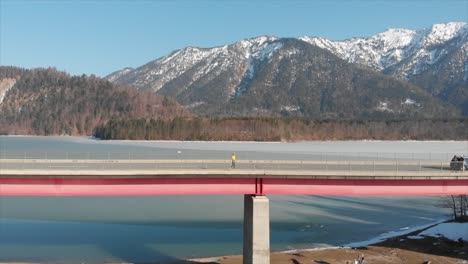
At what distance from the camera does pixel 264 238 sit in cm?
3400

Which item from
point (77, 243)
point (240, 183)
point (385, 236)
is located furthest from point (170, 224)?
point (385, 236)

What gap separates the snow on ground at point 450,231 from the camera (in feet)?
148

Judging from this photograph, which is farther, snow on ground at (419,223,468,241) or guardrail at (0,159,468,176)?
snow on ground at (419,223,468,241)

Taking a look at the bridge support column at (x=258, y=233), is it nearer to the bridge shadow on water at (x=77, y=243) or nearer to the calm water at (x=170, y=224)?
the bridge shadow on water at (x=77, y=243)

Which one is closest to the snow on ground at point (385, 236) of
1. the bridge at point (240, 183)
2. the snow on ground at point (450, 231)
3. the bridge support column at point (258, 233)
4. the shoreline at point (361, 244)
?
the shoreline at point (361, 244)

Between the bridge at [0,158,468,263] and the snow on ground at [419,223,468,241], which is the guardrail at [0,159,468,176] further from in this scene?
the snow on ground at [419,223,468,241]

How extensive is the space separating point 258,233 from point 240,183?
12.4 feet

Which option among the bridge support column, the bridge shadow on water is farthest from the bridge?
the bridge shadow on water

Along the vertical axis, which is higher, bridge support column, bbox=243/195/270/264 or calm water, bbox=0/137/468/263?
bridge support column, bbox=243/195/270/264

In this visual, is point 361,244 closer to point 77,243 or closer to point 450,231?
point 450,231

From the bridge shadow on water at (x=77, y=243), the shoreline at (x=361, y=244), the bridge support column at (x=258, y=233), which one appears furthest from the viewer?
the shoreline at (x=361, y=244)

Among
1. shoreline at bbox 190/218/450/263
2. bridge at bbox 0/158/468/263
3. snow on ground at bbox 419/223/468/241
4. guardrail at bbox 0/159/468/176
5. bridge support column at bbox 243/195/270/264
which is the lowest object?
shoreline at bbox 190/218/450/263

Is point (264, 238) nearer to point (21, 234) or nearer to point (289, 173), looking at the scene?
point (289, 173)

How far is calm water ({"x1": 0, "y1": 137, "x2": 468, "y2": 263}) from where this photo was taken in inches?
1626
